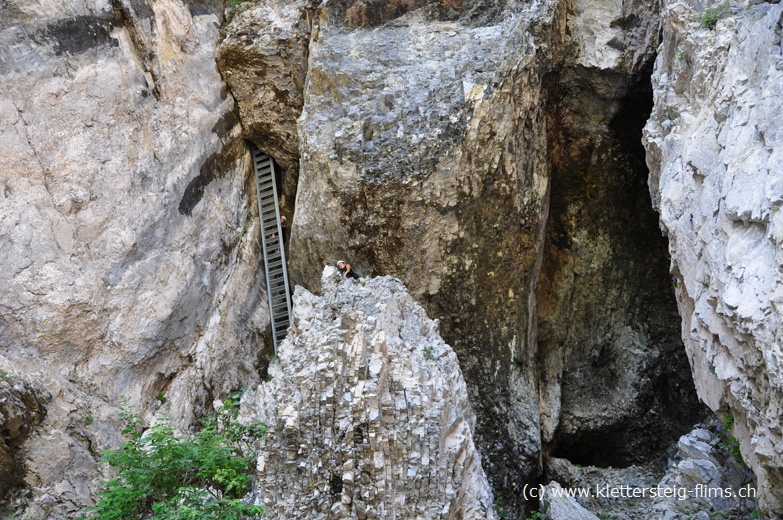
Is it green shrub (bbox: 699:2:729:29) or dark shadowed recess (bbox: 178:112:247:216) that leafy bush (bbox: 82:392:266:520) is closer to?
dark shadowed recess (bbox: 178:112:247:216)

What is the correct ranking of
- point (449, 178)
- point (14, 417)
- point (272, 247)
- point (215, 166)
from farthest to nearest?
1. point (272, 247)
2. point (215, 166)
3. point (449, 178)
4. point (14, 417)

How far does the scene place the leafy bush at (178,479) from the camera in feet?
27.2

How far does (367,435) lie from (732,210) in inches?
167

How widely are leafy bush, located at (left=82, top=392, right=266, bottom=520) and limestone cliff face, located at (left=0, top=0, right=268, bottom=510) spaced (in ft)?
4.51

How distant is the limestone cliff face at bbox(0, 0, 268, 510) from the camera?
1002 centimetres

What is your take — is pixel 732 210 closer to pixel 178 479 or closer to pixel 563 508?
pixel 563 508

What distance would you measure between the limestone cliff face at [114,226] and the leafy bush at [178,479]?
1.38m

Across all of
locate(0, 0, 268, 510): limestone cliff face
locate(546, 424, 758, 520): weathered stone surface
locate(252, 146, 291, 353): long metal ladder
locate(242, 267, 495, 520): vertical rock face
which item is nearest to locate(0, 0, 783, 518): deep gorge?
locate(0, 0, 268, 510): limestone cliff face

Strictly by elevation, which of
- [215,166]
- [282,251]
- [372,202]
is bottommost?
[372,202]

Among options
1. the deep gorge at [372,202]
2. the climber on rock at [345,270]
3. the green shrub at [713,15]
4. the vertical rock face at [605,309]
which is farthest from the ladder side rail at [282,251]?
the green shrub at [713,15]

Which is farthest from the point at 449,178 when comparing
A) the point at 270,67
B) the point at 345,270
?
the point at 270,67

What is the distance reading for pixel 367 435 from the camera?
8617 mm

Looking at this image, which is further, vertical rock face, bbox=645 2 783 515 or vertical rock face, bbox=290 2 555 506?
vertical rock face, bbox=290 2 555 506

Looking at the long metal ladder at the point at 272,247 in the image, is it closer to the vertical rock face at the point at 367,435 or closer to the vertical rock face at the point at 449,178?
the vertical rock face at the point at 449,178
